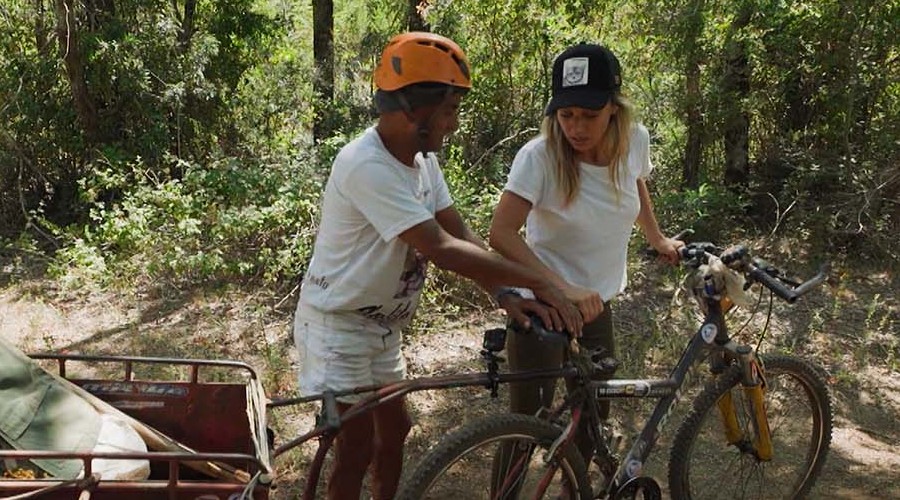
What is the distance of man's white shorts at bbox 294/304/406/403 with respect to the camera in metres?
2.43

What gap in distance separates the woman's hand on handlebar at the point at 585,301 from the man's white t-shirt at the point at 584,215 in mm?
312

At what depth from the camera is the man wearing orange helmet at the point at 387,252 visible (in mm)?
2191

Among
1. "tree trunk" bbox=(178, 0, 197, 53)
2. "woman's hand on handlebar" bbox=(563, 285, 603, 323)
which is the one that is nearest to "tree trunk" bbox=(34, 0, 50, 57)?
"tree trunk" bbox=(178, 0, 197, 53)

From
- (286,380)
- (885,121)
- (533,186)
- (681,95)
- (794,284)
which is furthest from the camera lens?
(681,95)

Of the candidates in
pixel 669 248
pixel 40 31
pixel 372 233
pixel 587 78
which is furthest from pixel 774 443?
pixel 40 31

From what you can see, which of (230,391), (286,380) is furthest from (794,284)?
(286,380)

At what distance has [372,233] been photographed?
2.31m

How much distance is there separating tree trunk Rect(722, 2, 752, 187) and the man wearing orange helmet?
4263 millimetres

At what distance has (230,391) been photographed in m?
2.58

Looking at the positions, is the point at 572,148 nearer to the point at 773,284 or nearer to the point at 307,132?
the point at 773,284

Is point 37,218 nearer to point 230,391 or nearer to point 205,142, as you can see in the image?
point 205,142

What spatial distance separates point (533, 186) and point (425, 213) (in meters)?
0.51

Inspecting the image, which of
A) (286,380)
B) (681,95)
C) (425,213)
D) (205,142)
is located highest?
(681,95)

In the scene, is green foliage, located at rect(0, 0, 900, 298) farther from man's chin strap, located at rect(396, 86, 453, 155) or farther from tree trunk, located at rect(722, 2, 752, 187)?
man's chin strap, located at rect(396, 86, 453, 155)
